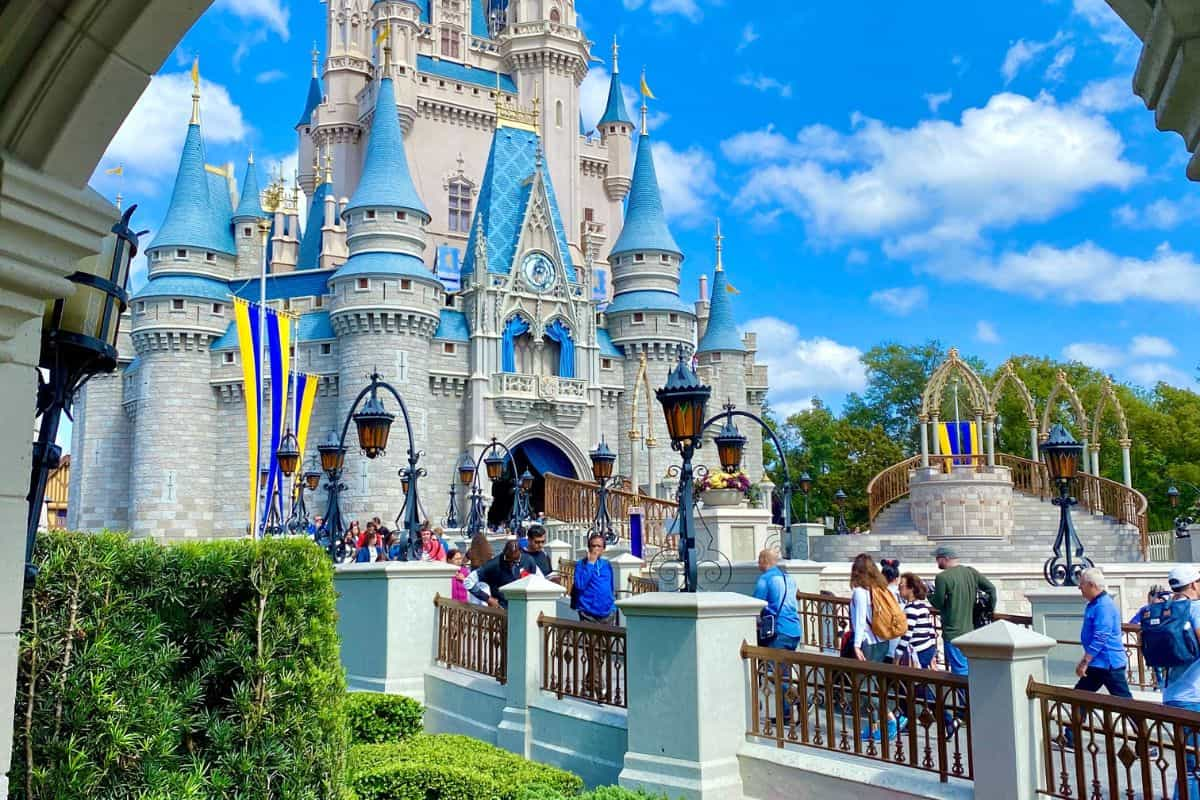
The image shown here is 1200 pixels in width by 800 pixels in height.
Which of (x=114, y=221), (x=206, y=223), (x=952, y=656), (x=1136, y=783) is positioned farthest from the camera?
(x=206, y=223)

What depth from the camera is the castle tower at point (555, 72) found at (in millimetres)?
47000

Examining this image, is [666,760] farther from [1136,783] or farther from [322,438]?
[322,438]

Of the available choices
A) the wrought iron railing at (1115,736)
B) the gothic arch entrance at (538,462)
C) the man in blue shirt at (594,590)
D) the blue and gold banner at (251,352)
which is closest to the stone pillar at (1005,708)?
the wrought iron railing at (1115,736)

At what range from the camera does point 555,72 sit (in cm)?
4753

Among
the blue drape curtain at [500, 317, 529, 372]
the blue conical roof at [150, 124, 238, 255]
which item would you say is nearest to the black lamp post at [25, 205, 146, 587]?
the blue drape curtain at [500, 317, 529, 372]

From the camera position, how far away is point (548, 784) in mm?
7520

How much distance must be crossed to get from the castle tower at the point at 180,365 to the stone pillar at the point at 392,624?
26713 mm

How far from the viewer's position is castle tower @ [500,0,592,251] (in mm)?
47000

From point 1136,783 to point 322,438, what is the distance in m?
33.3

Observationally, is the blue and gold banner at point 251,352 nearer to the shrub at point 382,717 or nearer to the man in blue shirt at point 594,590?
the shrub at point 382,717

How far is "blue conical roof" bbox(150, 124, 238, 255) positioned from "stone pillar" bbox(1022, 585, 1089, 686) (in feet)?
118

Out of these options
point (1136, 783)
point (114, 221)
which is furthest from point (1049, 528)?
point (114, 221)

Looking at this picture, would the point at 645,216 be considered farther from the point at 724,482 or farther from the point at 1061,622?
the point at 1061,622

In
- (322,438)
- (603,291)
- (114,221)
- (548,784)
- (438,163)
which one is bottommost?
(548,784)
